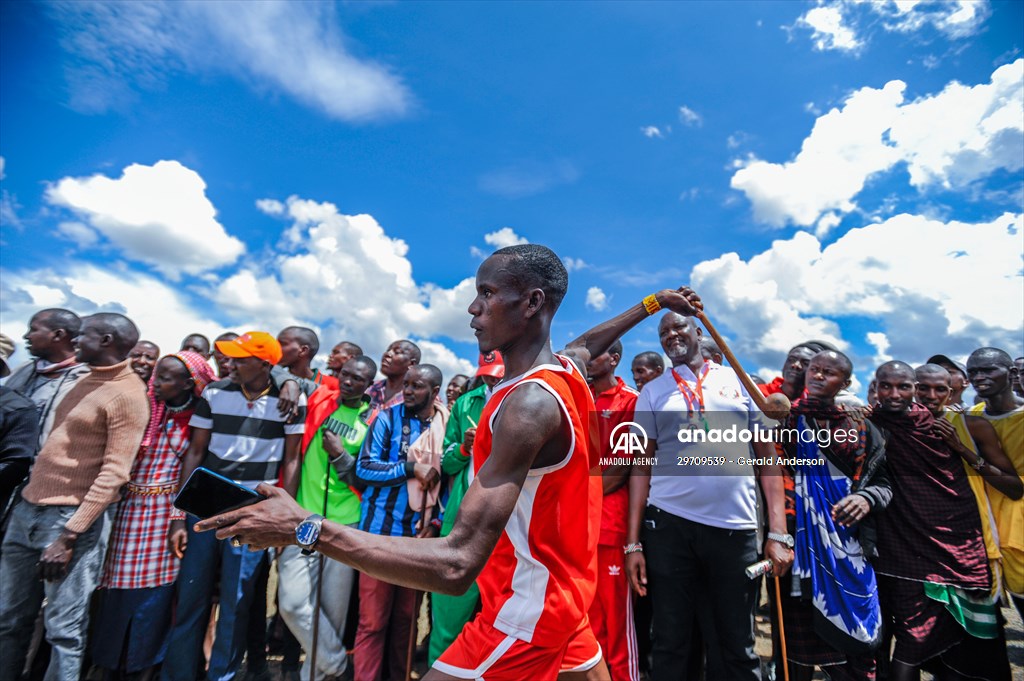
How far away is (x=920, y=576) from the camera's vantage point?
3846mm

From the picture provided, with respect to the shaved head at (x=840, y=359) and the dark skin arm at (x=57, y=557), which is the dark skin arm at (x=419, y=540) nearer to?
the dark skin arm at (x=57, y=557)

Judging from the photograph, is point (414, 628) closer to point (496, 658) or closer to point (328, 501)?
point (328, 501)

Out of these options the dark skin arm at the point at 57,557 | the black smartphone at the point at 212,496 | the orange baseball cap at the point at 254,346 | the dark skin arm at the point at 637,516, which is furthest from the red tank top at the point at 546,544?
the dark skin arm at the point at 57,557

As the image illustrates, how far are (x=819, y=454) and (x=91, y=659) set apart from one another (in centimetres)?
611

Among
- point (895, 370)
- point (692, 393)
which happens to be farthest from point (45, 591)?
point (895, 370)

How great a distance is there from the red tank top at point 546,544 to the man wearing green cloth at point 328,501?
93.5 inches

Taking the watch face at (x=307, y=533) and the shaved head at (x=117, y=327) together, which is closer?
the watch face at (x=307, y=533)

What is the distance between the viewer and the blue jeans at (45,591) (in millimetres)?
3701

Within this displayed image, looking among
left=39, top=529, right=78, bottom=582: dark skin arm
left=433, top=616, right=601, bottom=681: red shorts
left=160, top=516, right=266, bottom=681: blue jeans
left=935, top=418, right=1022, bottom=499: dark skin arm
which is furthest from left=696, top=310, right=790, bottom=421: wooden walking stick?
left=39, top=529, right=78, bottom=582: dark skin arm

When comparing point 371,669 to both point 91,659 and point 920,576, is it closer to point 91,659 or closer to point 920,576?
point 91,659

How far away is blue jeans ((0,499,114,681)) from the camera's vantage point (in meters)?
3.70

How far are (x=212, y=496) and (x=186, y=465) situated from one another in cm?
317

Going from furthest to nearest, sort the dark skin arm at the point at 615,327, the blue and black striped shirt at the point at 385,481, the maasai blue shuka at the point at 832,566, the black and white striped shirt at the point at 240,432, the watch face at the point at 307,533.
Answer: the blue and black striped shirt at the point at 385,481 < the black and white striped shirt at the point at 240,432 < the maasai blue shuka at the point at 832,566 < the dark skin arm at the point at 615,327 < the watch face at the point at 307,533

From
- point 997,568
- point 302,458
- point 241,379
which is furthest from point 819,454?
point 241,379
